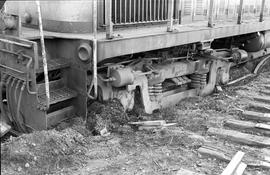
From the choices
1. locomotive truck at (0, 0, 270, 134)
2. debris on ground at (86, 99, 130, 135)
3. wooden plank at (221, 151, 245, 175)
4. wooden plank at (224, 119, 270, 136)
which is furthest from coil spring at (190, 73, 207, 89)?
wooden plank at (221, 151, 245, 175)

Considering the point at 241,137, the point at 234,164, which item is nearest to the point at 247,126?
the point at 241,137

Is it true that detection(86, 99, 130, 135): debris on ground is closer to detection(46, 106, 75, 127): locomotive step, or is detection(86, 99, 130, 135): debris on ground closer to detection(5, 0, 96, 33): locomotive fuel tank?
detection(46, 106, 75, 127): locomotive step

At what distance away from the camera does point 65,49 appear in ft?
15.1

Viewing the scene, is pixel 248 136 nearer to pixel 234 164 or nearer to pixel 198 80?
pixel 234 164

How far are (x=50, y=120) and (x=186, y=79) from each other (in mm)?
3019

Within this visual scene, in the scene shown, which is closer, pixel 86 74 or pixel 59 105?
pixel 86 74

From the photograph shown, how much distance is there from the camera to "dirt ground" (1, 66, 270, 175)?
3.67 meters

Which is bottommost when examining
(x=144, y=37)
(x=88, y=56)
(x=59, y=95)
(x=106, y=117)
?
(x=106, y=117)

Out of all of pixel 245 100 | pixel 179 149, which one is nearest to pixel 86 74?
pixel 179 149

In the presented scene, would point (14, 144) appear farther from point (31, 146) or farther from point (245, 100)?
point (245, 100)

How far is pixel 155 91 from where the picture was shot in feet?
19.0

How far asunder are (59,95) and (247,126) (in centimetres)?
280

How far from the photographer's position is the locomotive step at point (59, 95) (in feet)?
14.1

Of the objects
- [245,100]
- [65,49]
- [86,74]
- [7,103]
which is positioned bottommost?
[245,100]
